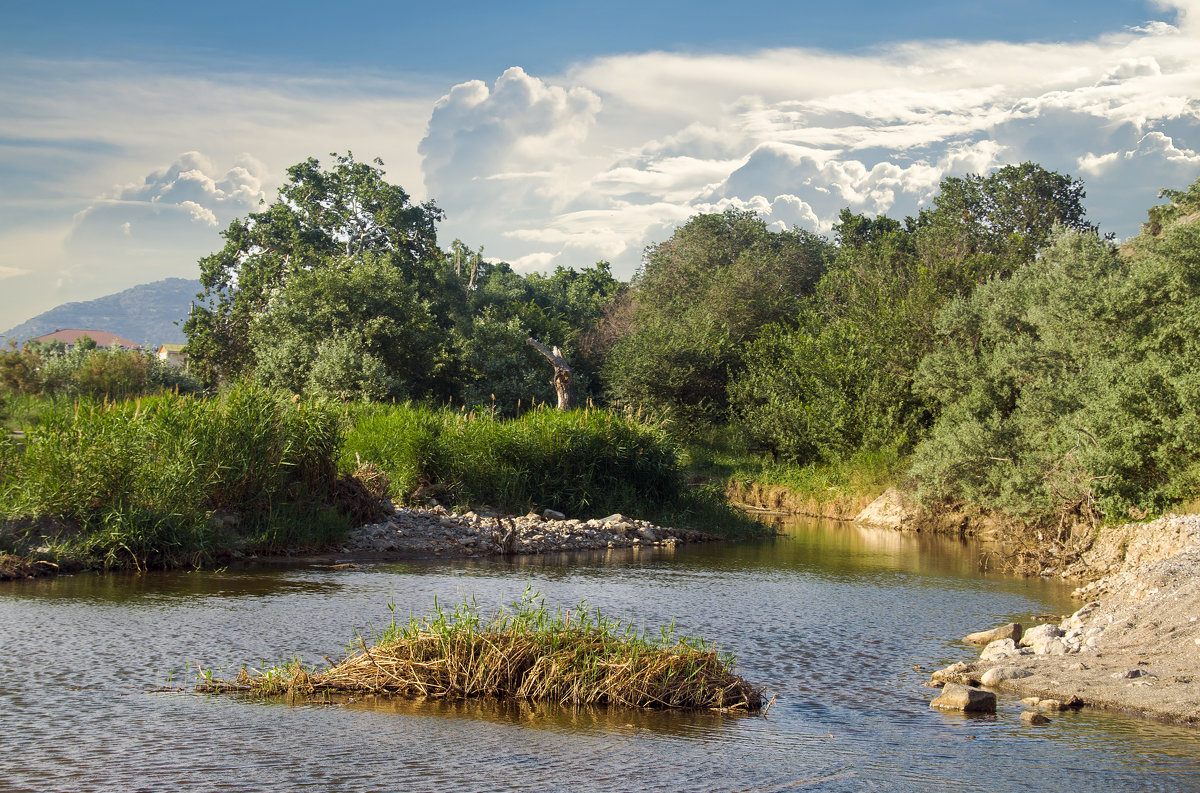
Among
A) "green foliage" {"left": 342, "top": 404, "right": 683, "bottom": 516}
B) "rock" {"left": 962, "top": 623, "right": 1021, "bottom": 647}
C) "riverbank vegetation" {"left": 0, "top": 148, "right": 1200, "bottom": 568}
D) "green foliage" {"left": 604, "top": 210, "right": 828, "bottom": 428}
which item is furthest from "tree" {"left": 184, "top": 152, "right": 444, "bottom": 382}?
"rock" {"left": 962, "top": 623, "right": 1021, "bottom": 647}

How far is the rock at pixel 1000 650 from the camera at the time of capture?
10.3 metres

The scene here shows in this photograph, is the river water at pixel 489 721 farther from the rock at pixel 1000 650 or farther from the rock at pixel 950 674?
the rock at pixel 1000 650

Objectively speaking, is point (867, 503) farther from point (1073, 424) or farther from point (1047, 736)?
point (1047, 736)

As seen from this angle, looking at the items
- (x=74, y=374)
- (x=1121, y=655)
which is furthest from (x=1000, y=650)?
(x=74, y=374)

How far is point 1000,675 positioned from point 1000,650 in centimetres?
108

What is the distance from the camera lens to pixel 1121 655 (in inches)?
390

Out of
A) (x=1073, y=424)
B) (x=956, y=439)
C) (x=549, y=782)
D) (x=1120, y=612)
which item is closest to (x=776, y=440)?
(x=956, y=439)

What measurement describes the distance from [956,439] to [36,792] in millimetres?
21507

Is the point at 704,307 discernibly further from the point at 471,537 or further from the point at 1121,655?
the point at 1121,655

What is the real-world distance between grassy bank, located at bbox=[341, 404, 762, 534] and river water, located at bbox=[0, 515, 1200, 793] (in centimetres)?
717

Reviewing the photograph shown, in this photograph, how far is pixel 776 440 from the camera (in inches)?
1337

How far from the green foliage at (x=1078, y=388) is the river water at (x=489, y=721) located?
5.95 m

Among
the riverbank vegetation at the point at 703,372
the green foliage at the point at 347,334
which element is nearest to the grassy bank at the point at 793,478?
the riverbank vegetation at the point at 703,372

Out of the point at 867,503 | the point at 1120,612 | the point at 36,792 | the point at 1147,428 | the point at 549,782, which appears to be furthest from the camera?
the point at 867,503
